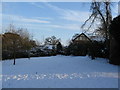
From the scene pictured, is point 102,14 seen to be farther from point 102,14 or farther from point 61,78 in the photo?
point 61,78

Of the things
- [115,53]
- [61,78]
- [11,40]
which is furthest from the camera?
[11,40]

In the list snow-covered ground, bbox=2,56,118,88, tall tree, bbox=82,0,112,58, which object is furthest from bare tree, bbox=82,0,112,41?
snow-covered ground, bbox=2,56,118,88

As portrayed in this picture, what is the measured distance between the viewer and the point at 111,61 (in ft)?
57.0

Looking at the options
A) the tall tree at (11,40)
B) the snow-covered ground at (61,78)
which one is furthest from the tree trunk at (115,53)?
the tall tree at (11,40)

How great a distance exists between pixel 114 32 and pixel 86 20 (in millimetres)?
9100

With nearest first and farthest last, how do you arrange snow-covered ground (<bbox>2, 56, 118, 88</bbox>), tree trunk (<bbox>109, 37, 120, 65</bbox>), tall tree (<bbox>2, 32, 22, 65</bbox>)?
1. snow-covered ground (<bbox>2, 56, 118, 88</bbox>)
2. tree trunk (<bbox>109, 37, 120, 65</bbox>)
3. tall tree (<bbox>2, 32, 22, 65</bbox>)

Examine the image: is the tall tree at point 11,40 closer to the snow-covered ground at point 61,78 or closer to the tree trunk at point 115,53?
the snow-covered ground at point 61,78

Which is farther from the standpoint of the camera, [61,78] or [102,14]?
[102,14]

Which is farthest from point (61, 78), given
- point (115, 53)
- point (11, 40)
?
point (11, 40)

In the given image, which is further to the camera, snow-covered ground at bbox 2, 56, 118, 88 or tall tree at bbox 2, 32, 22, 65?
tall tree at bbox 2, 32, 22, 65

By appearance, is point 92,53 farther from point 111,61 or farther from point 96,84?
point 96,84

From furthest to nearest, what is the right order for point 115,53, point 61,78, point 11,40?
point 11,40, point 115,53, point 61,78

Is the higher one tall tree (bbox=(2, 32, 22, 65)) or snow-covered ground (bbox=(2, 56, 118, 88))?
tall tree (bbox=(2, 32, 22, 65))

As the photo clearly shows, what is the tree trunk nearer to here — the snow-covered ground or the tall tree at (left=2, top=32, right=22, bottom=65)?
the snow-covered ground
